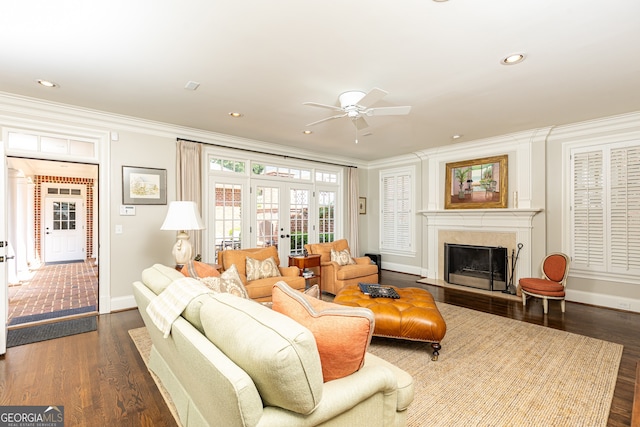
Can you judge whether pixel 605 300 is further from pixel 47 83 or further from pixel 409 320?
pixel 47 83

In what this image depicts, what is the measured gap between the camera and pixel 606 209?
438 cm

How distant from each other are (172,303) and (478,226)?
5523mm

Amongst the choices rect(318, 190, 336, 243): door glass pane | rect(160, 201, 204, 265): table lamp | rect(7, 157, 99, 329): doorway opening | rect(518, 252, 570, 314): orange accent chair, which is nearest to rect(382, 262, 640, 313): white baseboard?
rect(518, 252, 570, 314): orange accent chair

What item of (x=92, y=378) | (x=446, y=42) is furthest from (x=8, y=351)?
(x=446, y=42)

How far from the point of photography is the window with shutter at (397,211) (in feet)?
22.6

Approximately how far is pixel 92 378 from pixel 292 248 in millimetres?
4129

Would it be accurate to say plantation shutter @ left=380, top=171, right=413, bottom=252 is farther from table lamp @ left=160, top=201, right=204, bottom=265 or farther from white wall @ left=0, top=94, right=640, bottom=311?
table lamp @ left=160, top=201, right=204, bottom=265

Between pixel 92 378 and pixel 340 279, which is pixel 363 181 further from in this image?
Result: pixel 92 378

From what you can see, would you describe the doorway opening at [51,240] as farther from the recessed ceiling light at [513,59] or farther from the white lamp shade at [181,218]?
the recessed ceiling light at [513,59]

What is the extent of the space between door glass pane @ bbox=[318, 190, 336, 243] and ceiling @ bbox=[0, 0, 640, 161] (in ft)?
9.39

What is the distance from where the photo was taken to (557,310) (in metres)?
4.25

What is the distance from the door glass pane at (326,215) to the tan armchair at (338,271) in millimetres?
1443

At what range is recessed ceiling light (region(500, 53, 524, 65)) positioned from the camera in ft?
8.64
